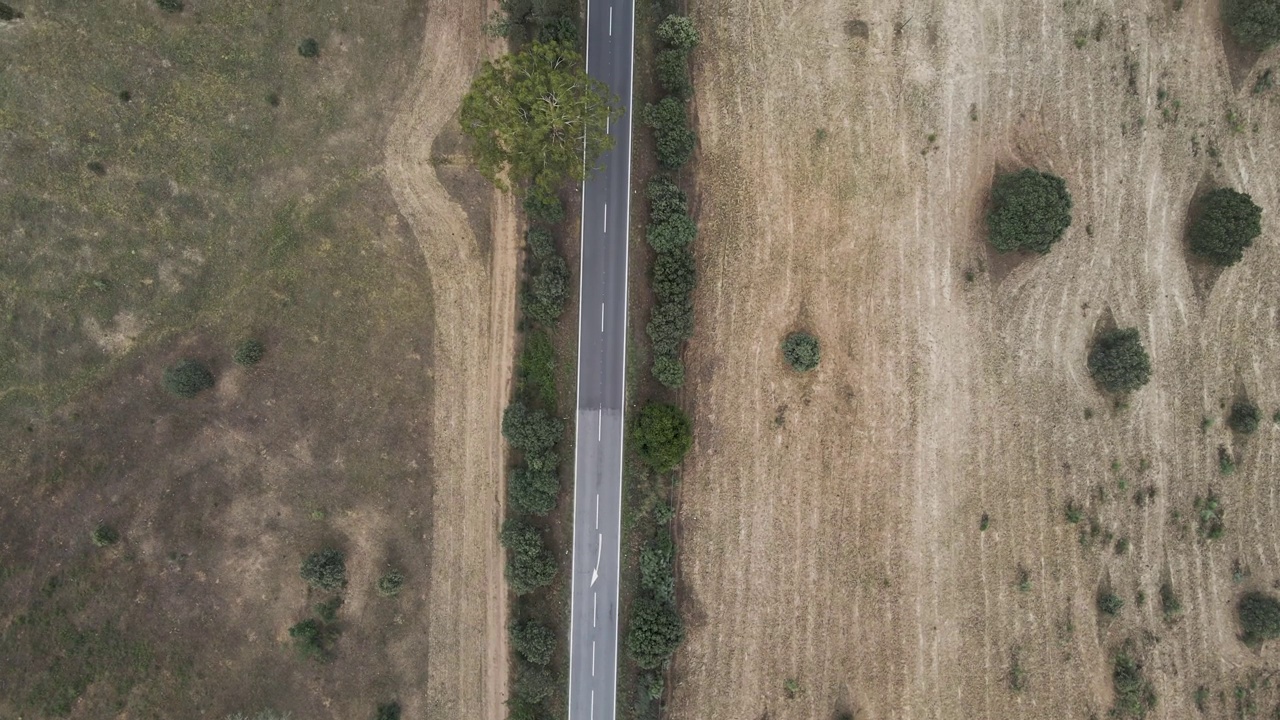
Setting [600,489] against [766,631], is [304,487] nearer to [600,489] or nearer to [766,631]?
[600,489]

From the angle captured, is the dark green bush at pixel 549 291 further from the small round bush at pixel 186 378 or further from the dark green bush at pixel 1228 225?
the dark green bush at pixel 1228 225

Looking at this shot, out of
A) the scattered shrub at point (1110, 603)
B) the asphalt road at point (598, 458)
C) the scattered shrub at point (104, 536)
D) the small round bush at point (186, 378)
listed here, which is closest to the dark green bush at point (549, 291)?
the asphalt road at point (598, 458)

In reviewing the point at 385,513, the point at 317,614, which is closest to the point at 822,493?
the point at 385,513

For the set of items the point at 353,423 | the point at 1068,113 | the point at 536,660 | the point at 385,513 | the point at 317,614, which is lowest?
the point at 536,660

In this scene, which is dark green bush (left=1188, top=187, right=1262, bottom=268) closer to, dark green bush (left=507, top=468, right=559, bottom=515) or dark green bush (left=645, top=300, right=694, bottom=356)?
dark green bush (left=645, top=300, right=694, bottom=356)

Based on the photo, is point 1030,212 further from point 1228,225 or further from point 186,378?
point 186,378

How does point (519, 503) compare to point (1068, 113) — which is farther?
point (1068, 113)

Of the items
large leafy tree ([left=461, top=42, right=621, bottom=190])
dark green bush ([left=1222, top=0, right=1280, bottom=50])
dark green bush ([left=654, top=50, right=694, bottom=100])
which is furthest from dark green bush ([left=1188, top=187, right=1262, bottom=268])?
large leafy tree ([left=461, top=42, right=621, bottom=190])

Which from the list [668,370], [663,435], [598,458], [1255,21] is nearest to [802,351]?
[668,370]
